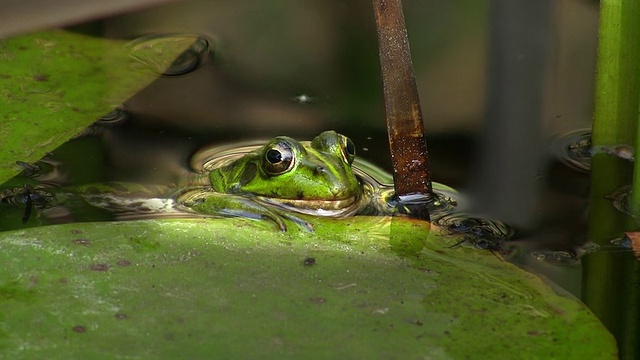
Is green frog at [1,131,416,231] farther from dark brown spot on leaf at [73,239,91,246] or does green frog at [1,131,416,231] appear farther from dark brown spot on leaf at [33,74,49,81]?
dark brown spot on leaf at [73,239,91,246]

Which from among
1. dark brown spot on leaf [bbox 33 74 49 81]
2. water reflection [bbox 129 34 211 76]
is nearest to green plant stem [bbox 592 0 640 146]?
water reflection [bbox 129 34 211 76]

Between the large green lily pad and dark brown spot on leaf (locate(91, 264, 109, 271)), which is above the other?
dark brown spot on leaf (locate(91, 264, 109, 271))

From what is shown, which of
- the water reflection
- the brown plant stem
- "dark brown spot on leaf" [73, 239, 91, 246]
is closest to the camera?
"dark brown spot on leaf" [73, 239, 91, 246]

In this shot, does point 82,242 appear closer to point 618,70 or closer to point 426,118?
point 618,70

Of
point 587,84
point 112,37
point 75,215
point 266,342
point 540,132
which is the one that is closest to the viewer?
point 266,342

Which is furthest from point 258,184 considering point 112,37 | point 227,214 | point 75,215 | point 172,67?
point 112,37

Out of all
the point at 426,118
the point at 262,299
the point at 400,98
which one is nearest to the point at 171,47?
the point at 426,118

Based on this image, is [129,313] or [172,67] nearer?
[129,313]

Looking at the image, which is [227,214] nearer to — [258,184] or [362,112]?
[258,184]
